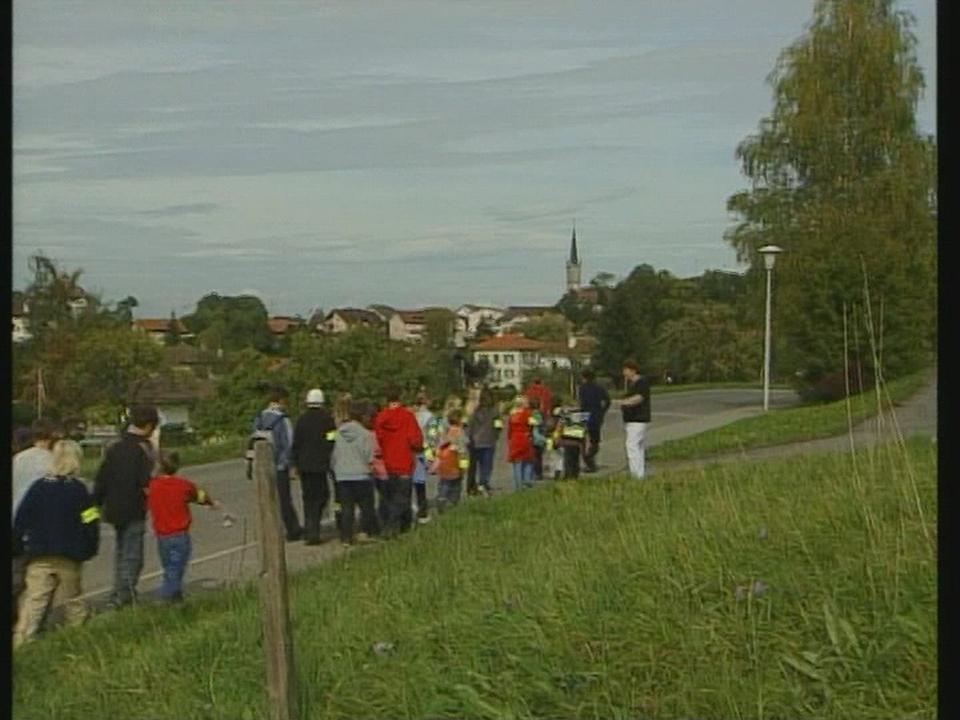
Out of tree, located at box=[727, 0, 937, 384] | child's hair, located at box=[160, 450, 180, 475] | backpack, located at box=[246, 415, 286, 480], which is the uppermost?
tree, located at box=[727, 0, 937, 384]

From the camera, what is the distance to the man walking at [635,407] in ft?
14.0

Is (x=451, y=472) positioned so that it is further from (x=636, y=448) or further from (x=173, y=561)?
(x=173, y=561)

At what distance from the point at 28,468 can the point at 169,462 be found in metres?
0.84

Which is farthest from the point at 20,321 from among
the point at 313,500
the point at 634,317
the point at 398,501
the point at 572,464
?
the point at 572,464

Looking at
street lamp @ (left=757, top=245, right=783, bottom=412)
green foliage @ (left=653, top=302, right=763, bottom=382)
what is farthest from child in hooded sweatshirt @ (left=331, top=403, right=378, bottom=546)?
street lamp @ (left=757, top=245, right=783, bottom=412)

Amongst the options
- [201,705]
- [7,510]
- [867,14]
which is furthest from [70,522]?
[867,14]

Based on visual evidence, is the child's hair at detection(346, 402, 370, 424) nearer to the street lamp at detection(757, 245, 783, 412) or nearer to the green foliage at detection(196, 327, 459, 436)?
the green foliage at detection(196, 327, 459, 436)

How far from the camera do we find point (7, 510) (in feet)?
10.3

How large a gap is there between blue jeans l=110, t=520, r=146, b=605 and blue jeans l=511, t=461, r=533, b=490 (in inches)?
77.8

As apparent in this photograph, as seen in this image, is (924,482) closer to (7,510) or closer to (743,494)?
(743,494)

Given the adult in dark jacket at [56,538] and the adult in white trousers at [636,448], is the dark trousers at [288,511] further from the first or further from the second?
the adult in white trousers at [636,448]

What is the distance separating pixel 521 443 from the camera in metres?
6.74

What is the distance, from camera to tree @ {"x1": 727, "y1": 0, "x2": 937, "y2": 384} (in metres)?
3.86

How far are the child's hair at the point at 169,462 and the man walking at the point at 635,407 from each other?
126 cm
